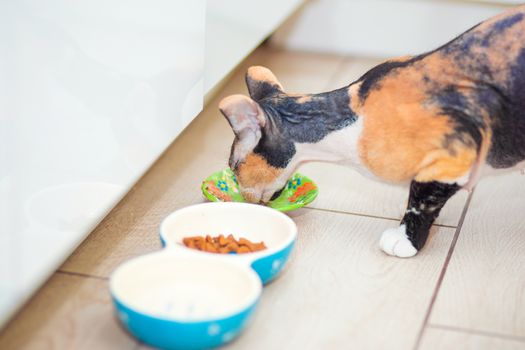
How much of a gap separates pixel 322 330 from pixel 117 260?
40 cm

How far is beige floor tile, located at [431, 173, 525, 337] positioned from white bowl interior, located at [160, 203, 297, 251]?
0.94ft

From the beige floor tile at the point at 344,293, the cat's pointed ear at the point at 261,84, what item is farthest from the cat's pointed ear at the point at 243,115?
the beige floor tile at the point at 344,293

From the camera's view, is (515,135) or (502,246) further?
(502,246)

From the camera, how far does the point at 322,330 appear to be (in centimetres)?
121

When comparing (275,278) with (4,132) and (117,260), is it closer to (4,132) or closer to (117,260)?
(117,260)

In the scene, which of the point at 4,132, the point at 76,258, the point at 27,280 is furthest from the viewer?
the point at 76,258

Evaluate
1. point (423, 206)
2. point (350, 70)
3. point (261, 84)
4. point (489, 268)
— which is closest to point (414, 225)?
point (423, 206)

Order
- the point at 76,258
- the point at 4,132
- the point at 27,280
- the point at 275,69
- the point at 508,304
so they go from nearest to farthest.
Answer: the point at 4,132
the point at 27,280
the point at 508,304
the point at 76,258
the point at 275,69

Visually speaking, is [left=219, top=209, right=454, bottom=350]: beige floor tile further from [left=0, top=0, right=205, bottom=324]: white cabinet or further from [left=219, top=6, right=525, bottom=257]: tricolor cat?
[left=0, top=0, right=205, bottom=324]: white cabinet

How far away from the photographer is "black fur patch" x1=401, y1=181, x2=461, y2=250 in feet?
4.54

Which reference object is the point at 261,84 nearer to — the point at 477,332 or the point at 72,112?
the point at 72,112

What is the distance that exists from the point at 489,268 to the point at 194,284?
1.81 ft

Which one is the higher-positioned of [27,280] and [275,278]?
[27,280]

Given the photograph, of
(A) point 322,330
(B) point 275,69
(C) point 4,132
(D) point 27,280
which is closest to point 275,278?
(A) point 322,330
